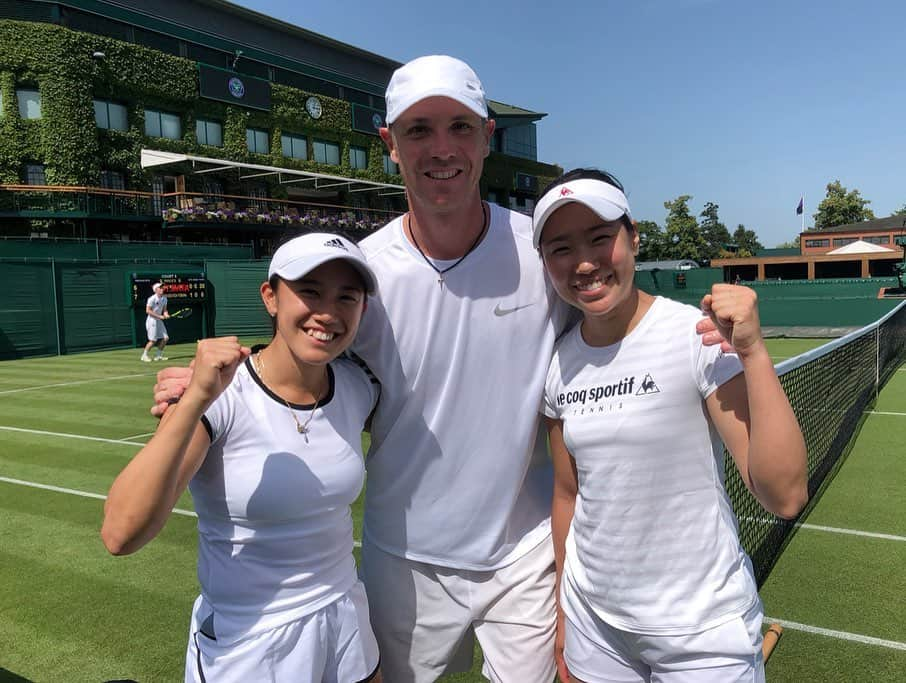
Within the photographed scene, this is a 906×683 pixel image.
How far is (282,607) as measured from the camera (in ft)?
7.21

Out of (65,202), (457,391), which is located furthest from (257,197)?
(457,391)

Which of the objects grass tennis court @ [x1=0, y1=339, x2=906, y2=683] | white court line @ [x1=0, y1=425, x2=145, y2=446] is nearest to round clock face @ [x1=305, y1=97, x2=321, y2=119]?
white court line @ [x1=0, y1=425, x2=145, y2=446]

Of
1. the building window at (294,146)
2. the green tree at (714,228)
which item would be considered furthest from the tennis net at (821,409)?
the green tree at (714,228)

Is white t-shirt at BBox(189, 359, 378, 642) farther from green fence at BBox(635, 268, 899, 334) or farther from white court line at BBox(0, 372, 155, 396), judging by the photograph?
→ green fence at BBox(635, 268, 899, 334)

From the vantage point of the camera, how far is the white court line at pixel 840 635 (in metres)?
4.32

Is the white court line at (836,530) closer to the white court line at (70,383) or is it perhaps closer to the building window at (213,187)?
the white court line at (70,383)

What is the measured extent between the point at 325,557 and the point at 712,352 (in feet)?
4.51

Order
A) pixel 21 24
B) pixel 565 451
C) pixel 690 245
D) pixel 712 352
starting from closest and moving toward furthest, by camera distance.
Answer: pixel 712 352, pixel 565 451, pixel 21 24, pixel 690 245

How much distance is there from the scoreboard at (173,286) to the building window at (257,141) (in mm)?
17190

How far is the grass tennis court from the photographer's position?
14.0ft

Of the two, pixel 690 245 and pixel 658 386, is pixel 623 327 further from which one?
pixel 690 245

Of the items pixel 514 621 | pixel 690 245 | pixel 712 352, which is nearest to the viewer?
pixel 712 352

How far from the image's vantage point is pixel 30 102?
32594mm

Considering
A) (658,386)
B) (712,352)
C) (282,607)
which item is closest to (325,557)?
(282,607)
